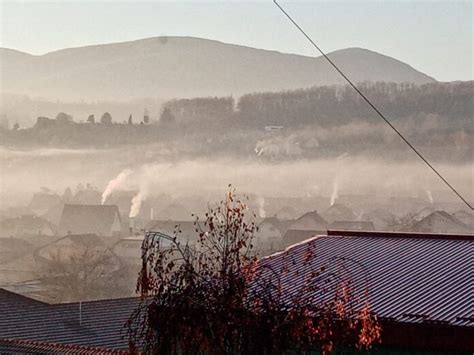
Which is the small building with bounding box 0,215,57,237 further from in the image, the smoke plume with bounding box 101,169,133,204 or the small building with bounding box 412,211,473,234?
the small building with bounding box 412,211,473,234

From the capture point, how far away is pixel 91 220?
316 feet

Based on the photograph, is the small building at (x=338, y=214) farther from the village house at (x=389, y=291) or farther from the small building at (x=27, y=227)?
the village house at (x=389, y=291)

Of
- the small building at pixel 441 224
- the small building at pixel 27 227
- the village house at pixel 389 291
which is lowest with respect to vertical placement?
the small building at pixel 27 227

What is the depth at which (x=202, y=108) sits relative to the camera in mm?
143250

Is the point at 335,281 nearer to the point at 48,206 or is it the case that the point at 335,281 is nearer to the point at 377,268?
the point at 377,268

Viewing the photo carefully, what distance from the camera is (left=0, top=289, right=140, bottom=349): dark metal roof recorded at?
838 inches

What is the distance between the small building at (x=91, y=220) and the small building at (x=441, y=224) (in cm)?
2300

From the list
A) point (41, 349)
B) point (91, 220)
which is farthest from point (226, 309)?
point (91, 220)

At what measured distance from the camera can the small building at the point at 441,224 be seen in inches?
3250

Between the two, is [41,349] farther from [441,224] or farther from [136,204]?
[136,204]

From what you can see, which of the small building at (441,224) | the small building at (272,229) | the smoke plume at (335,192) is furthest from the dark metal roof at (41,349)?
the smoke plume at (335,192)

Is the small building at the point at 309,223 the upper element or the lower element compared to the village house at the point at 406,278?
lower

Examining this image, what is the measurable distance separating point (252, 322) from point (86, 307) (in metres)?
13.2

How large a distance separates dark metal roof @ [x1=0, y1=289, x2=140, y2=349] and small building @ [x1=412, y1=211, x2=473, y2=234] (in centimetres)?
5864
